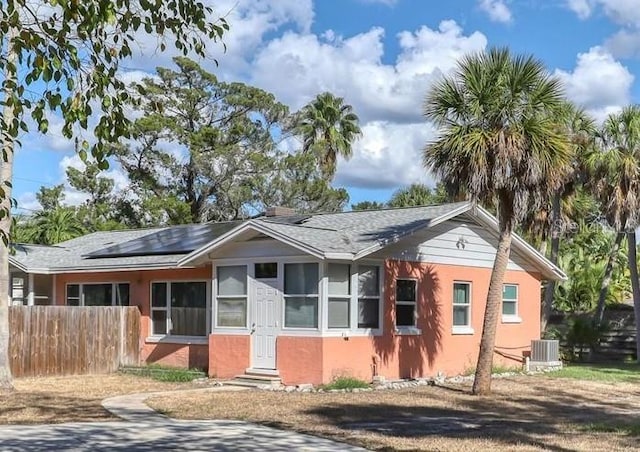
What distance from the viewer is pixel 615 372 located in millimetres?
23344

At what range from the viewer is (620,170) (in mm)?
26219

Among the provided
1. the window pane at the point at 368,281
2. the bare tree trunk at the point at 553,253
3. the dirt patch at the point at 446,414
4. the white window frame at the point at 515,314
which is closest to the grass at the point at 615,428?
the dirt patch at the point at 446,414

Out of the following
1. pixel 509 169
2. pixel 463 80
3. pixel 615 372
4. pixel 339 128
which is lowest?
pixel 615 372

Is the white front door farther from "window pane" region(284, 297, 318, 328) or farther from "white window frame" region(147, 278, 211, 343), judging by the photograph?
"white window frame" region(147, 278, 211, 343)

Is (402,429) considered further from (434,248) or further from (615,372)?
(615,372)

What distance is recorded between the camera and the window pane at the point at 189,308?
71.9ft

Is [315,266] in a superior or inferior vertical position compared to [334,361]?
superior

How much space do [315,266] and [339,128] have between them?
2939 centimetres

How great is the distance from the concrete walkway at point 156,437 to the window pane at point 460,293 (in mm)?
10317

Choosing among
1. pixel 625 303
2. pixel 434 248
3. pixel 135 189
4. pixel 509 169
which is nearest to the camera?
pixel 509 169

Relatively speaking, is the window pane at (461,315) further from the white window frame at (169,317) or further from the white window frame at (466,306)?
the white window frame at (169,317)

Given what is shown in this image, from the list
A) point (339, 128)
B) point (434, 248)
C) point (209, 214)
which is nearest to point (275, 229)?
point (434, 248)

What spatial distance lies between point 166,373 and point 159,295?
9.46 ft

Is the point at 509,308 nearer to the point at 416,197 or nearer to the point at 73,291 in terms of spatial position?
the point at 73,291
